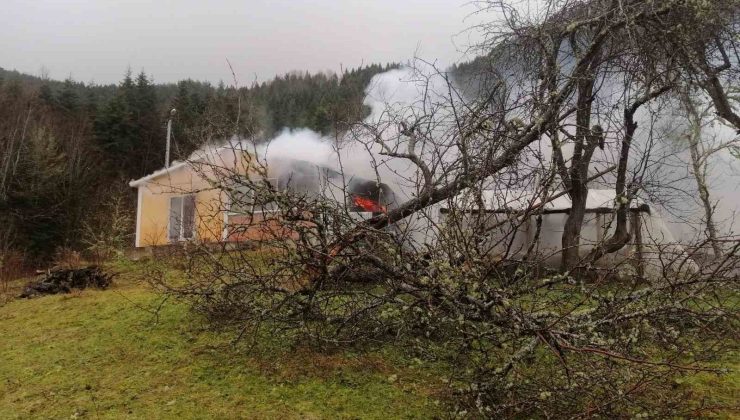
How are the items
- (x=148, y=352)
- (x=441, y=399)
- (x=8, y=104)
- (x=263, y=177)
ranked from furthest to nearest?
(x=8, y=104), (x=148, y=352), (x=263, y=177), (x=441, y=399)

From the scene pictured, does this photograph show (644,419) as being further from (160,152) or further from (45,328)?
(160,152)

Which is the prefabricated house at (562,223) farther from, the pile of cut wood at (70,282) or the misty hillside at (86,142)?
the pile of cut wood at (70,282)

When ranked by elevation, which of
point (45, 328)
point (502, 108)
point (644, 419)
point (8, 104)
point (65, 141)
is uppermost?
point (8, 104)

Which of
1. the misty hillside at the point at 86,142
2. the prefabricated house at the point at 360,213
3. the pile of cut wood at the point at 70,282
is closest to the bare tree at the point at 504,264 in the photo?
the prefabricated house at the point at 360,213

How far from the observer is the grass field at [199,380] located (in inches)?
151

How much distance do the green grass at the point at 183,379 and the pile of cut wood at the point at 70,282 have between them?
Answer: 3680 mm

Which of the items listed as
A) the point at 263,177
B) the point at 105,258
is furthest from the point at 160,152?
the point at 263,177

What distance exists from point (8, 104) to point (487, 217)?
40.0 meters

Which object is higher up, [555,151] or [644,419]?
[555,151]

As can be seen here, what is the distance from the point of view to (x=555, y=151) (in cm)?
474

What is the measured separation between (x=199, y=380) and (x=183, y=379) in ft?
0.46

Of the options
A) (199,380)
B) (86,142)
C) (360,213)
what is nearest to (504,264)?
(360,213)

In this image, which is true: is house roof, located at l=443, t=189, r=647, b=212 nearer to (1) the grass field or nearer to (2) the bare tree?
(2) the bare tree

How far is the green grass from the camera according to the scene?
385cm
